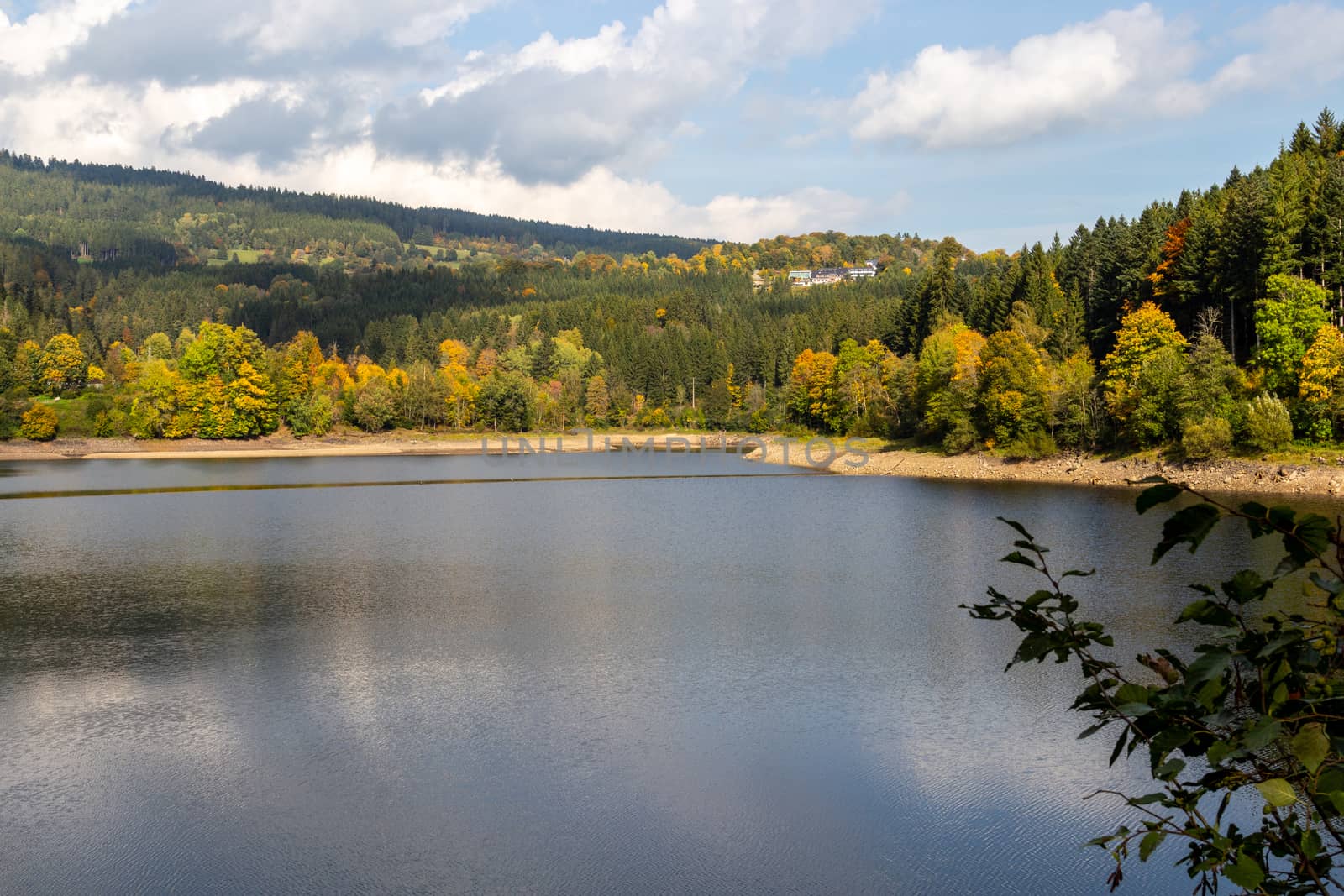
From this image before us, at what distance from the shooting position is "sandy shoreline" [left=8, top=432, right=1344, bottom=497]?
48.2 metres

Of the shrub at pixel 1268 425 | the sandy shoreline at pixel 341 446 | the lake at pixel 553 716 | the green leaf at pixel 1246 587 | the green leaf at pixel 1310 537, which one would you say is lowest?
the lake at pixel 553 716

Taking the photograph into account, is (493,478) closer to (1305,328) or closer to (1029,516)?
(1029,516)

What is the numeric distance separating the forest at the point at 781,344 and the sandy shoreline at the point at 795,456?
62.7 inches

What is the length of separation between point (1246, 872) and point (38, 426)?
108 m

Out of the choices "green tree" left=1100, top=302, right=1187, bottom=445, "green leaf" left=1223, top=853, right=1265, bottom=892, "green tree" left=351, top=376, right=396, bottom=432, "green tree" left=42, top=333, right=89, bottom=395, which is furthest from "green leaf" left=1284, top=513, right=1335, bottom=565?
"green tree" left=42, top=333, right=89, bottom=395

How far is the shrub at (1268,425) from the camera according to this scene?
48.5 m

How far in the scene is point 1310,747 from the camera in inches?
112

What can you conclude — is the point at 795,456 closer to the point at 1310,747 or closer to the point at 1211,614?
the point at 1211,614

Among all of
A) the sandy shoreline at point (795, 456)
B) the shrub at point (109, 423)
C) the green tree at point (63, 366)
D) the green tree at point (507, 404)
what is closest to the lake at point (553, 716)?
the sandy shoreline at point (795, 456)

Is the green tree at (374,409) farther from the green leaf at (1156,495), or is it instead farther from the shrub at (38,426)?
the green leaf at (1156,495)

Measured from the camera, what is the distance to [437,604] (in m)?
27.9

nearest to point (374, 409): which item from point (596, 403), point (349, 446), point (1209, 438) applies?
point (349, 446)

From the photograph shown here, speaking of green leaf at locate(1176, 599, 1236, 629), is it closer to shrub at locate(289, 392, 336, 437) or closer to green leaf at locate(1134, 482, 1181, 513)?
green leaf at locate(1134, 482, 1181, 513)

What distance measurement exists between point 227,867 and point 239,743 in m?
4.68
